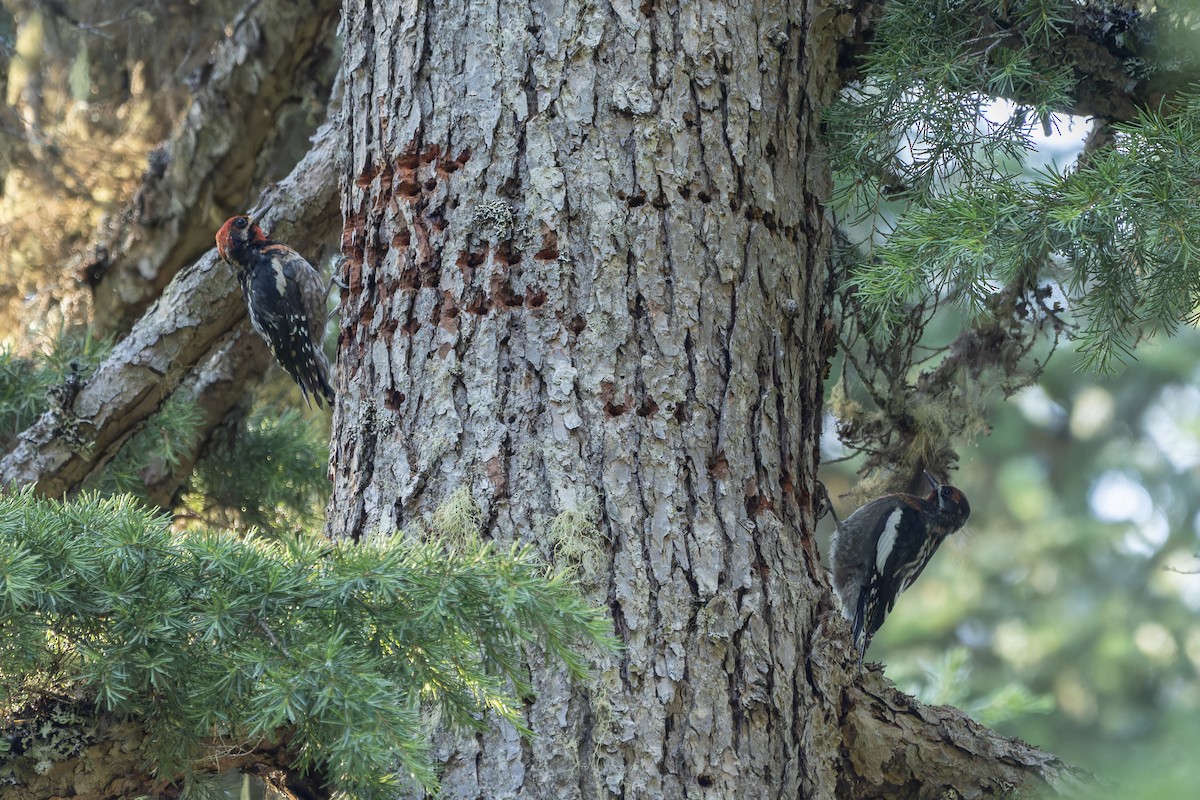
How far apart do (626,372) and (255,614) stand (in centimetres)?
92

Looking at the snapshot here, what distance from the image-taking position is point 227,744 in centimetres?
193

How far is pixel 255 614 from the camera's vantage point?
1645 millimetres

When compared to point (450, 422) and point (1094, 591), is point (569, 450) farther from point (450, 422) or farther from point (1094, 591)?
point (1094, 591)

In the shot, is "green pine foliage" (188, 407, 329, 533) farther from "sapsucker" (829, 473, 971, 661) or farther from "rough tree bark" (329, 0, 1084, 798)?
"sapsucker" (829, 473, 971, 661)

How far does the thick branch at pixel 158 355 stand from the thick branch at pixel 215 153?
2.90ft

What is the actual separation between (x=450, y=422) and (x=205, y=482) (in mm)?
1809

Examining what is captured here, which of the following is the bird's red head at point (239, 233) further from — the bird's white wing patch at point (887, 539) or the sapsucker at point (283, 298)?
the bird's white wing patch at point (887, 539)

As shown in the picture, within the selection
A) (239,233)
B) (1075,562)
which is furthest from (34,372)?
(1075,562)

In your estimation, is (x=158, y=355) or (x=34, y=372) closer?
(x=158, y=355)

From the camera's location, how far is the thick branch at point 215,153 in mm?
4117

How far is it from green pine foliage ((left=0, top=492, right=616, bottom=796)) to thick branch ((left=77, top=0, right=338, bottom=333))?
107 inches

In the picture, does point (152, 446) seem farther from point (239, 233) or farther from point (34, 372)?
point (239, 233)

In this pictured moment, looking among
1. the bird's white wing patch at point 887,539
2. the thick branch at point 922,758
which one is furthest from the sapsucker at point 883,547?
the thick branch at point 922,758

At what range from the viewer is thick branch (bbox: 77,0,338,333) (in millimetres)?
4117
